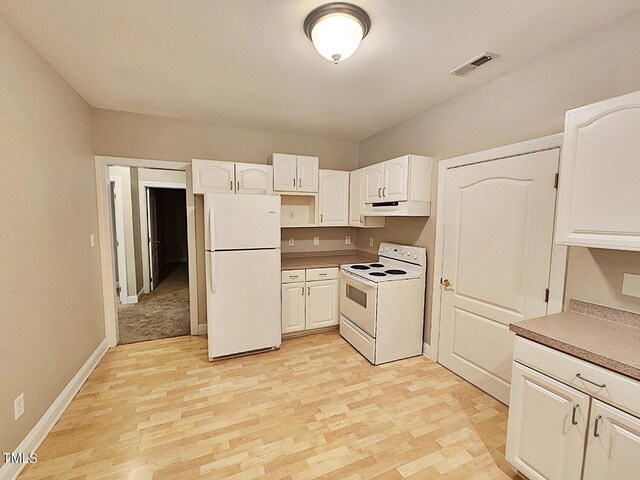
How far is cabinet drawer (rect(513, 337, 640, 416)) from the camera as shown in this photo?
111 centimetres

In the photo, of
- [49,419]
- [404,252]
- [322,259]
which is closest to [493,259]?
[404,252]

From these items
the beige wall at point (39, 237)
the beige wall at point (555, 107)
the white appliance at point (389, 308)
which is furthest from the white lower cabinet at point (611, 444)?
the beige wall at point (39, 237)

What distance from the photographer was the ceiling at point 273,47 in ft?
5.00

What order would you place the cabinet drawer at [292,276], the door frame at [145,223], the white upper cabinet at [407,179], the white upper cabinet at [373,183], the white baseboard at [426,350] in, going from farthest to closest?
1. the door frame at [145,223]
2. the cabinet drawer at [292,276]
3. the white upper cabinet at [373,183]
4. the white baseboard at [426,350]
5. the white upper cabinet at [407,179]

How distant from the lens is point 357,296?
3.13m

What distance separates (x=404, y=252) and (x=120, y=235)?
4365 millimetres

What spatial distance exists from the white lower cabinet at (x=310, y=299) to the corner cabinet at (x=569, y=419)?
2.18m

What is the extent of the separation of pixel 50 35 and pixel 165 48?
66 cm

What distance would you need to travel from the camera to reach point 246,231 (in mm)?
2854

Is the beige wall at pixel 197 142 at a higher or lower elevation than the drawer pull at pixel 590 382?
higher

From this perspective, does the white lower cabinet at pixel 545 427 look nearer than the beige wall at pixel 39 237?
Yes

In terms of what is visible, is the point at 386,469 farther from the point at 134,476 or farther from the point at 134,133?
the point at 134,133

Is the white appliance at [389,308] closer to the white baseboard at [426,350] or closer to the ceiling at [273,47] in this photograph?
the white baseboard at [426,350]

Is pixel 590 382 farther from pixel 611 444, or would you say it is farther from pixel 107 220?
pixel 107 220
